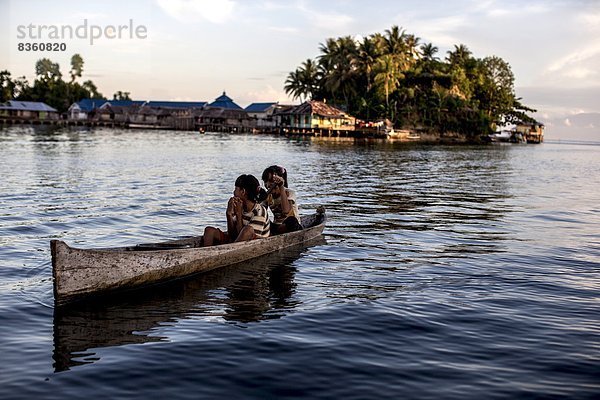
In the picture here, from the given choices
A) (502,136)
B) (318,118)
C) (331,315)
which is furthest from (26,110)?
(331,315)

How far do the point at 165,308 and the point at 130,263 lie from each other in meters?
0.80

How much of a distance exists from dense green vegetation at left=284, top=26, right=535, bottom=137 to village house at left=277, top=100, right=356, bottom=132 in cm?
356

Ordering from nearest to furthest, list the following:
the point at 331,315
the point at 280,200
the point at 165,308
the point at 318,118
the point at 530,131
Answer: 1. the point at 331,315
2. the point at 165,308
3. the point at 280,200
4. the point at 318,118
5. the point at 530,131

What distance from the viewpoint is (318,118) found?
8256cm

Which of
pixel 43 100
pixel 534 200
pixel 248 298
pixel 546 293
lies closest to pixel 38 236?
pixel 248 298

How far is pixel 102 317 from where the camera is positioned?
7.63m

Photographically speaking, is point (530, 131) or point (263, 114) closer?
point (263, 114)

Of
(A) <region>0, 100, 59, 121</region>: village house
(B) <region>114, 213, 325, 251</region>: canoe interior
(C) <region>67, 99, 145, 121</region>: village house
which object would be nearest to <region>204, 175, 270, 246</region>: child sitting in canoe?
(B) <region>114, 213, 325, 251</region>: canoe interior

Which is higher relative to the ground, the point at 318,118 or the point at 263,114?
the point at 263,114

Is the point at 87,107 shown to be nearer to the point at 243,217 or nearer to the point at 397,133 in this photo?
the point at 397,133

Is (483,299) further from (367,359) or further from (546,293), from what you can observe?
(367,359)

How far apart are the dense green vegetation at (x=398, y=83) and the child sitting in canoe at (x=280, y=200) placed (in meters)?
68.2

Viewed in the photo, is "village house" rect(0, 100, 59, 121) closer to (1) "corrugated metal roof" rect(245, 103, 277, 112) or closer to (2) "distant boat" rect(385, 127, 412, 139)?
(1) "corrugated metal roof" rect(245, 103, 277, 112)

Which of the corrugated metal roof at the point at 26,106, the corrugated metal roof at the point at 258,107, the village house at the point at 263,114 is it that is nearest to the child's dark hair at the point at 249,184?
the village house at the point at 263,114
